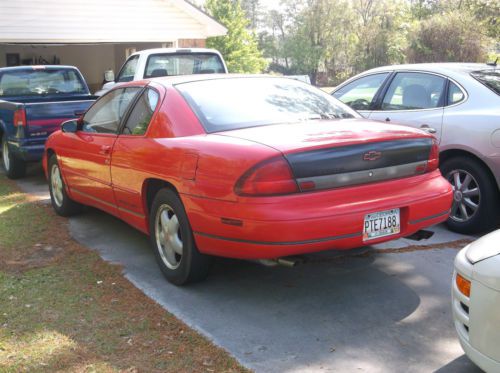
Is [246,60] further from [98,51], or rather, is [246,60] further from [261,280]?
[261,280]

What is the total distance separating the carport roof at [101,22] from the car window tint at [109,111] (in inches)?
424

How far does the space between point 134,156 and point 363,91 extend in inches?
127

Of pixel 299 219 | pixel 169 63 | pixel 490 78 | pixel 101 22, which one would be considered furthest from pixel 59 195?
pixel 101 22

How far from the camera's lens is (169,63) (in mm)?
10602

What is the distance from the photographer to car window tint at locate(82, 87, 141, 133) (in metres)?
5.38

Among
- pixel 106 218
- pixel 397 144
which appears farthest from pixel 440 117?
pixel 106 218

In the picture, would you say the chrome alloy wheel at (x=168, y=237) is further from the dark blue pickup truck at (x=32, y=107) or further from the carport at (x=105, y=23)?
the carport at (x=105, y=23)

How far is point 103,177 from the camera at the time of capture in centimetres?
537

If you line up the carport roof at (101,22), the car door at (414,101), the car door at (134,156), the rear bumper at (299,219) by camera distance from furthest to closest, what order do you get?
1. the carport roof at (101,22)
2. the car door at (414,101)
3. the car door at (134,156)
4. the rear bumper at (299,219)

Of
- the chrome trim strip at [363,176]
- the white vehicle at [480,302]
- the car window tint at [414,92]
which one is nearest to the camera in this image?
the white vehicle at [480,302]

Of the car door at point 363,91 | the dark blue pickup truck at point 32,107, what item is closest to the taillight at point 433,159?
the car door at point 363,91

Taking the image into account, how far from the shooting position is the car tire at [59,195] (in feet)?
21.6

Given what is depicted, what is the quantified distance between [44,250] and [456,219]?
3.93 metres

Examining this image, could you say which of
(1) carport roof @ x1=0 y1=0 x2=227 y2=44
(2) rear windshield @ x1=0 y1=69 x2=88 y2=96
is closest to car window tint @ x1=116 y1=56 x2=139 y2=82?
(2) rear windshield @ x1=0 y1=69 x2=88 y2=96
